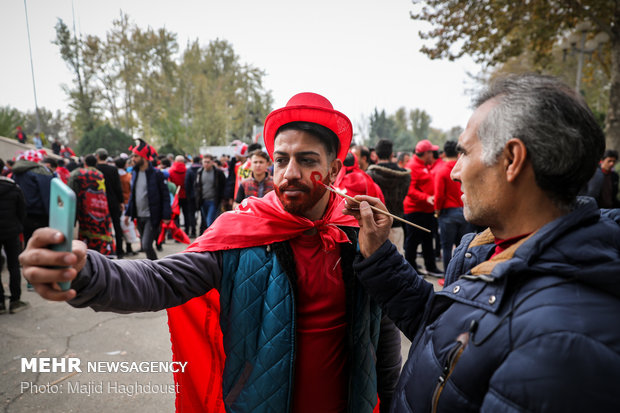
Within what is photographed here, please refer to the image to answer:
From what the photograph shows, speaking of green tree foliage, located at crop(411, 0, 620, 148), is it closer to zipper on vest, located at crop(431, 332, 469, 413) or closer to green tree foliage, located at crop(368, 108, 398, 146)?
zipper on vest, located at crop(431, 332, 469, 413)

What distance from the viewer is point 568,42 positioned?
12.2 meters

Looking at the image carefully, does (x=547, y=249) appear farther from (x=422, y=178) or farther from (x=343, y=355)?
(x=422, y=178)

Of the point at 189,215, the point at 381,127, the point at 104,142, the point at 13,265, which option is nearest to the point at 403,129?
the point at 381,127

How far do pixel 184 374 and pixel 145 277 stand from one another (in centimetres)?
71

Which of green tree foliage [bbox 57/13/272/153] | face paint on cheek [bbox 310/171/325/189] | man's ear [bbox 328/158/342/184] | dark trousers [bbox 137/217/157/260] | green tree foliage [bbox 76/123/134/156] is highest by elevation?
green tree foliage [bbox 57/13/272/153]

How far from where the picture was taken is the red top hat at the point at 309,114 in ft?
5.48

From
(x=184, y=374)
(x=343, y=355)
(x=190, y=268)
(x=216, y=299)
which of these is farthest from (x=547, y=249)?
(x=184, y=374)

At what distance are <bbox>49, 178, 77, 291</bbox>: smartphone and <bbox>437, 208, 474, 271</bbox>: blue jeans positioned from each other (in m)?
5.30

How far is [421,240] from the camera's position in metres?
6.17

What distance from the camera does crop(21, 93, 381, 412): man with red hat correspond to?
4.85 feet

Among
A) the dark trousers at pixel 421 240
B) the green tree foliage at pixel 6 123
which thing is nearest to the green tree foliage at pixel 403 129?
the green tree foliage at pixel 6 123

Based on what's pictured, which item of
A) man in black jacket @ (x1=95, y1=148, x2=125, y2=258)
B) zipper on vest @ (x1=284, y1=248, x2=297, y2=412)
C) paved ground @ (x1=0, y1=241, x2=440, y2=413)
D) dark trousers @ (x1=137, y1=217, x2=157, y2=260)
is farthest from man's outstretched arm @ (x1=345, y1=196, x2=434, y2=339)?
man in black jacket @ (x1=95, y1=148, x2=125, y2=258)

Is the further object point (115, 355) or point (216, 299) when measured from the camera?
point (115, 355)

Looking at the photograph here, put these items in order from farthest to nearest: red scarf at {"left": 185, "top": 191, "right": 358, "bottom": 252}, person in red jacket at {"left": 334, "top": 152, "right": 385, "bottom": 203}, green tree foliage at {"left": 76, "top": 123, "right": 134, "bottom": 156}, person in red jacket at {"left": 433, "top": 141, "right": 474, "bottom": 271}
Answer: green tree foliage at {"left": 76, "top": 123, "right": 134, "bottom": 156}, person in red jacket at {"left": 433, "top": 141, "right": 474, "bottom": 271}, person in red jacket at {"left": 334, "top": 152, "right": 385, "bottom": 203}, red scarf at {"left": 185, "top": 191, "right": 358, "bottom": 252}
